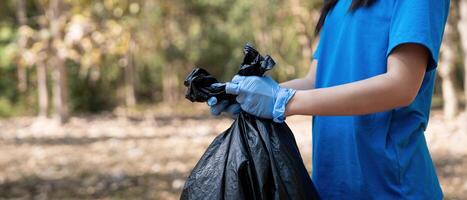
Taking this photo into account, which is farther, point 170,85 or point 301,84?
point 170,85

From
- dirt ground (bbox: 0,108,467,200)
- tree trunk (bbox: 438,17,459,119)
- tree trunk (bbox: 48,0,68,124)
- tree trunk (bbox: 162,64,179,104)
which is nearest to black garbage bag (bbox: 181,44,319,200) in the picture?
dirt ground (bbox: 0,108,467,200)

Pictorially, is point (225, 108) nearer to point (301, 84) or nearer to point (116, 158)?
point (301, 84)

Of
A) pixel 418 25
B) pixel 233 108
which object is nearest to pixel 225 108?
pixel 233 108

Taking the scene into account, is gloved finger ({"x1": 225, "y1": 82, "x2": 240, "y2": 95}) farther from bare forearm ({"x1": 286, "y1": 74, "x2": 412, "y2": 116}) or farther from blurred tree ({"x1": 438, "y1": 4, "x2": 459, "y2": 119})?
blurred tree ({"x1": 438, "y1": 4, "x2": 459, "y2": 119})

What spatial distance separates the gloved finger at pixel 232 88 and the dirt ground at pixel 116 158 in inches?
163

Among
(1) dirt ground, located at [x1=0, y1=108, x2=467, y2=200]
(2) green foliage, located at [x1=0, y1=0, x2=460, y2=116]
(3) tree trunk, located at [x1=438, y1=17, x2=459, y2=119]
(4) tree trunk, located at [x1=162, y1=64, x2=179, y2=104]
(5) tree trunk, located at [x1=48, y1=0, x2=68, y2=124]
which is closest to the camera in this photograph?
(1) dirt ground, located at [x1=0, y1=108, x2=467, y2=200]

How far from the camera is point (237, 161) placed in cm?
149

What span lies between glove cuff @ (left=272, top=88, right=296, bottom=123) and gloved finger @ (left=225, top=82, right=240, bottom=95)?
3.7 inches

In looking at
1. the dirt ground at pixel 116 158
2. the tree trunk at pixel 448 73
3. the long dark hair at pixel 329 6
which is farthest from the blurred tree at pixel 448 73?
the long dark hair at pixel 329 6

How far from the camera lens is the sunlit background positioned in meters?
6.66

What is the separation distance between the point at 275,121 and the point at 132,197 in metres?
4.24

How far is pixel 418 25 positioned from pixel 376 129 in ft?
0.89

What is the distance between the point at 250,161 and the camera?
59.0 inches

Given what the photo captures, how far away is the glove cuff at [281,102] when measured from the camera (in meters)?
1.44
